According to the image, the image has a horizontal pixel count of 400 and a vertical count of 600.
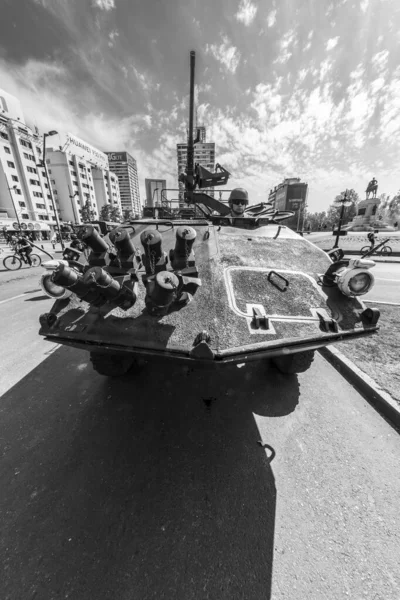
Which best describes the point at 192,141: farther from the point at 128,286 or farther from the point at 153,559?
the point at 153,559

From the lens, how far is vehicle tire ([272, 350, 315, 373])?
2924 mm

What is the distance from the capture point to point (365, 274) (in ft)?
7.58

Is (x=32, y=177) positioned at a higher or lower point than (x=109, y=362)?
higher

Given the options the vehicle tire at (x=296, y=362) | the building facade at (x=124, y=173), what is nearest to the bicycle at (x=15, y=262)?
the vehicle tire at (x=296, y=362)

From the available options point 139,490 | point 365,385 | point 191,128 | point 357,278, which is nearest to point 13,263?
point 191,128

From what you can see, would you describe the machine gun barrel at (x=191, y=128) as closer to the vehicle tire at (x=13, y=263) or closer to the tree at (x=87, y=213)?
the vehicle tire at (x=13, y=263)

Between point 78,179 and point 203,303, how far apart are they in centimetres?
8285

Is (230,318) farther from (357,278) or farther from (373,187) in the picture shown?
(373,187)

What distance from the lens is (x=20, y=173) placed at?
50000 millimetres

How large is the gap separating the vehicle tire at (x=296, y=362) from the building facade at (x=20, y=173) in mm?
53903

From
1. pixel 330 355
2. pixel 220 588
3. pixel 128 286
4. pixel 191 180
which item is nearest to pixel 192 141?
pixel 191 180

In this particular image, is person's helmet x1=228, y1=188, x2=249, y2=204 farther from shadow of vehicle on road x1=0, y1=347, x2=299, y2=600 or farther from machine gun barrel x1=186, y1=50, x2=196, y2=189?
shadow of vehicle on road x1=0, y1=347, x2=299, y2=600

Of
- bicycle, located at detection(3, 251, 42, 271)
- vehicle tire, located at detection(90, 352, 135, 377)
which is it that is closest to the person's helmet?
vehicle tire, located at detection(90, 352, 135, 377)

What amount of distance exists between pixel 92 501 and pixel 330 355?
12.4ft
